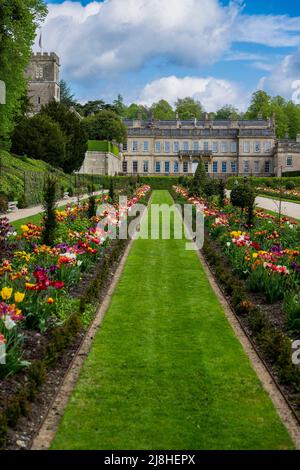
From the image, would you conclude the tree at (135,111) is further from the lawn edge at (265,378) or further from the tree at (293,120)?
the lawn edge at (265,378)

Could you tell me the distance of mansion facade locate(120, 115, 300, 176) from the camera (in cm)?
8381

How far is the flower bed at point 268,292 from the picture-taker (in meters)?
6.92

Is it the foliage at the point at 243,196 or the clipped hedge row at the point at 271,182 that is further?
the clipped hedge row at the point at 271,182

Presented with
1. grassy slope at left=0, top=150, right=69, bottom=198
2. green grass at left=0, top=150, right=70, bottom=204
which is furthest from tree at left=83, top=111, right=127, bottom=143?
green grass at left=0, top=150, right=70, bottom=204

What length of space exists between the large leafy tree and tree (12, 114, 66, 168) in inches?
439

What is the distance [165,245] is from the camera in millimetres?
16422

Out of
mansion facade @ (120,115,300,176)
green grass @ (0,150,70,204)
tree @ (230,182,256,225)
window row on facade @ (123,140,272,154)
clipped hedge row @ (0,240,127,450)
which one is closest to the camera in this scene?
clipped hedge row @ (0,240,127,450)

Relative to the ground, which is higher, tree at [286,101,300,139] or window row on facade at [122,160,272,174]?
tree at [286,101,300,139]

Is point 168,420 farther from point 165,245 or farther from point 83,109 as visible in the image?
point 83,109

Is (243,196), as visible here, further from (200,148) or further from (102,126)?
(200,148)

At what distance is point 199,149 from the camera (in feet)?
282

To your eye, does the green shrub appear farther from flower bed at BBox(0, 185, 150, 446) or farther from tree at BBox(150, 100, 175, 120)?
tree at BBox(150, 100, 175, 120)

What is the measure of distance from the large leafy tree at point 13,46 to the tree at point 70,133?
698 inches

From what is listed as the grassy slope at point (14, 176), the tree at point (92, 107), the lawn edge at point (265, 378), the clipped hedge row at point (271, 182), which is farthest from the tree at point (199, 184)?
the tree at point (92, 107)
